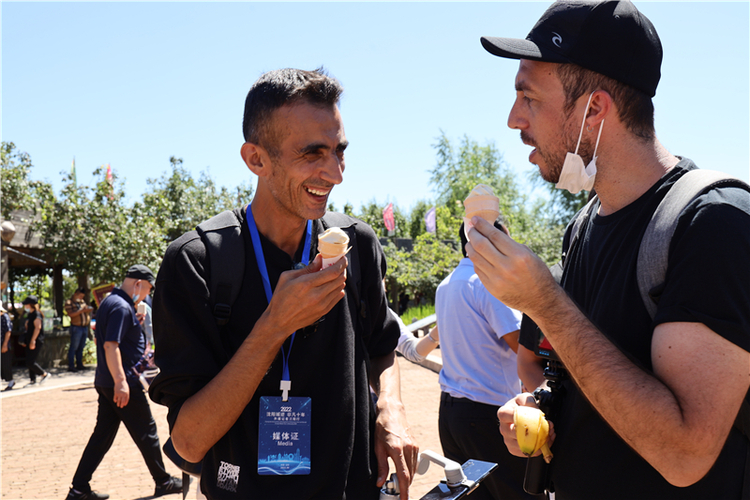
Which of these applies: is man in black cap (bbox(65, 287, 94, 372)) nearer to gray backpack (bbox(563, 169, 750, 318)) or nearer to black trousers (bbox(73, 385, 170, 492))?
black trousers (bbox(73, 385, 170, 492))

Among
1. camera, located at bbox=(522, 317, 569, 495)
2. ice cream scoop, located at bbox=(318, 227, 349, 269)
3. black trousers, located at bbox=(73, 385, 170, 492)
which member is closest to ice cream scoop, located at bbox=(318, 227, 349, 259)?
ice cream scoop, located at bbox=(318, 227, 349, 269)

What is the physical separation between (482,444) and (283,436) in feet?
8.51

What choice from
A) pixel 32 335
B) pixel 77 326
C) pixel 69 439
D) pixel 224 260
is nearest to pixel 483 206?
pixel 224 260

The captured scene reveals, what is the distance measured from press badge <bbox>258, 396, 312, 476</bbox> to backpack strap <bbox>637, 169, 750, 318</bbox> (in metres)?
1.29

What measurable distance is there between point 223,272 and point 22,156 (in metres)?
24.1

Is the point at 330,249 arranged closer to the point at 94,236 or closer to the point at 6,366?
the point at 6,366

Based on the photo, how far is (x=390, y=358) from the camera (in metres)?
2.73

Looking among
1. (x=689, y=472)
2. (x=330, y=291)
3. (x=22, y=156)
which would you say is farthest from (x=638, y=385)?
(x=22, y=156)

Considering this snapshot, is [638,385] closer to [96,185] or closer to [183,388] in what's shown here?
[183,388]

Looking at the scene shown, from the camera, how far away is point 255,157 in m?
2.53

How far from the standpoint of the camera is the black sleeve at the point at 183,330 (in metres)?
2.09

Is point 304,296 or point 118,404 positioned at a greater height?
point 304,296

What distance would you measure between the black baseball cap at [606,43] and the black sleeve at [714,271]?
580mm

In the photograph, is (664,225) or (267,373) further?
(267,373)
